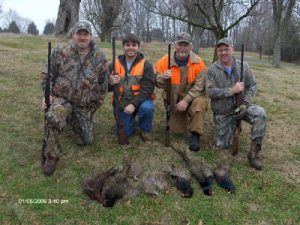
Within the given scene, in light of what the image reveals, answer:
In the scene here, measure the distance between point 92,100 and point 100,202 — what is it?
6.16 feet

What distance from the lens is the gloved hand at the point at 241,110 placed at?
6355 millimetres

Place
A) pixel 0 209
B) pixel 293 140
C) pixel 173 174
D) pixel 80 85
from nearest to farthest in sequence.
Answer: pixel 0 209
pixel 173 174
pixel 80 85
pixel 293 140

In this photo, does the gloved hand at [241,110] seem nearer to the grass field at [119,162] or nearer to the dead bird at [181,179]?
the grass field at [119,162]

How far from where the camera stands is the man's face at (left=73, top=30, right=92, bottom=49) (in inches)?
237

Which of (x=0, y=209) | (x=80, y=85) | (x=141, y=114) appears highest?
(x=80, y=85)

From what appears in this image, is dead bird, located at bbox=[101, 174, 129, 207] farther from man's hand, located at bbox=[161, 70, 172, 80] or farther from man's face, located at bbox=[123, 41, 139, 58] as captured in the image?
man's face, located at bbox=[123, 41, 139, 58]

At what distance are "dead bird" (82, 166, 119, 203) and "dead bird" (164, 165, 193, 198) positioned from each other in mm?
830

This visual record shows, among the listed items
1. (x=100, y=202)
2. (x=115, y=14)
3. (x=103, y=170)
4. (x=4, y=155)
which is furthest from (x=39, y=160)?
(x=115, y=14)

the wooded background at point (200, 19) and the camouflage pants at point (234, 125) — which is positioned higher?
the wooded background at point (200, 19)

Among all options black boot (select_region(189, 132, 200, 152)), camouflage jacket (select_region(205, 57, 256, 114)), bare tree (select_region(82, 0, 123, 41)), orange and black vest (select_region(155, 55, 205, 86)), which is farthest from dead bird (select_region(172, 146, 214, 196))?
bare tree (select_region(82, 0, 123, 41))

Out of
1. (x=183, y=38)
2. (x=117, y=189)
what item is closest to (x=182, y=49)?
(x=183, y=38)

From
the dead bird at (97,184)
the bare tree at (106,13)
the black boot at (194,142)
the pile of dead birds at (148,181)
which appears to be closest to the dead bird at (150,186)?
the pile of dead birds at (148,181)

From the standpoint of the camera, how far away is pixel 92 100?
250 inches

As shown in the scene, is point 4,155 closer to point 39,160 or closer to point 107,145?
point 39,160
